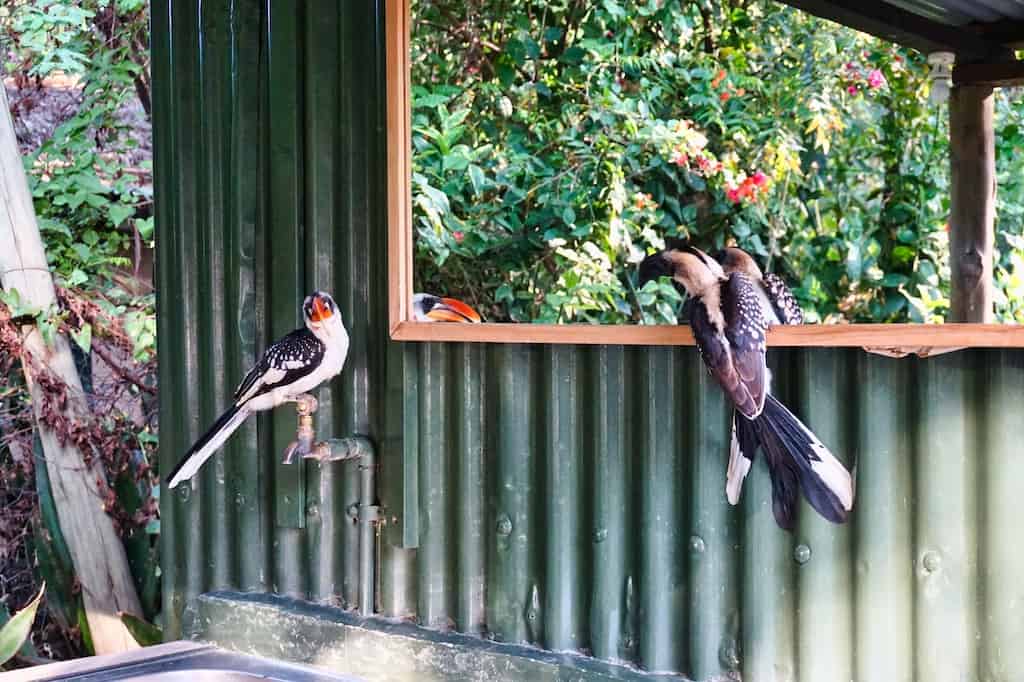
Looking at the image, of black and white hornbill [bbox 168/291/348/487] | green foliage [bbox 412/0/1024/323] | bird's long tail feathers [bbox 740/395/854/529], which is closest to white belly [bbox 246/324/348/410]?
black and white hornbill [bbox 168/291/348/487]

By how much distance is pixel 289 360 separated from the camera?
88.8 inches

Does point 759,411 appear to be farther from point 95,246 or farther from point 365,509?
point 95,246

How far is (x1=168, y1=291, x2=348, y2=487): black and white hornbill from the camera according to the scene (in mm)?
2246

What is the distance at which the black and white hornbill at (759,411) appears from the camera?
1788mm

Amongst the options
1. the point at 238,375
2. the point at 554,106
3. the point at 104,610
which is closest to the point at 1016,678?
the point at 238,375

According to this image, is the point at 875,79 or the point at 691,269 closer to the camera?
the point at 691,269

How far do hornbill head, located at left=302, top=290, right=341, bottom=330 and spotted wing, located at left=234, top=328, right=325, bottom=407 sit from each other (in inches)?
1.1

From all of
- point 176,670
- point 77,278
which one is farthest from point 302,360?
point 77,278

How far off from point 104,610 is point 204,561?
1.18 meters

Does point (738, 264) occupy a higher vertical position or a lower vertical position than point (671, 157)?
lower

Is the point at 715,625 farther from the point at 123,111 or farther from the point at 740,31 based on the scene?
the point at 123,111

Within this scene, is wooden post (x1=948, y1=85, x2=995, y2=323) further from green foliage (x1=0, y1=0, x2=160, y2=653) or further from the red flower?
green foliage (x1=0, y1=0, x2=160, y2=653)

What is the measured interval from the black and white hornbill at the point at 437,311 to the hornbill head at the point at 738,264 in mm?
555

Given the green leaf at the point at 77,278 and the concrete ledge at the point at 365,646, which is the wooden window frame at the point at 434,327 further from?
the green leaf at the point at 77,278
